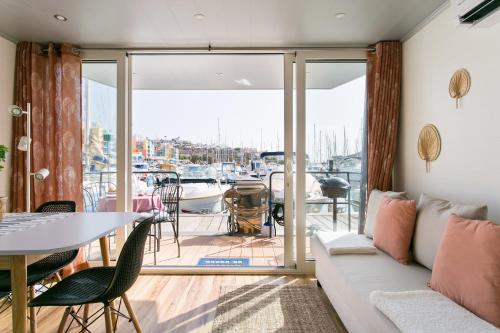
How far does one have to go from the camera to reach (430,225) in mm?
1982

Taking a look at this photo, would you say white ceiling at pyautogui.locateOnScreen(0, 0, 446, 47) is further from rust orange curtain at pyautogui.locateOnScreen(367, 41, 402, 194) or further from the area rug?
the area rug

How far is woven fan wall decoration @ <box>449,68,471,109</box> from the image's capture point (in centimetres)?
209

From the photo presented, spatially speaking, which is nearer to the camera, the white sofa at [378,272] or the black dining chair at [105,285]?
the black dining chair at [105,285]

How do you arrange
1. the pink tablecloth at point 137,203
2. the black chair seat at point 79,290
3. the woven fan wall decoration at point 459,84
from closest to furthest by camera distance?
1. the black chair seat at point 79,290
2. the woven fan wall decoration at point 459,84
3. the pink tablecloth at point 137,203

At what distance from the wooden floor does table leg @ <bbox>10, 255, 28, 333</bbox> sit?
90 cm

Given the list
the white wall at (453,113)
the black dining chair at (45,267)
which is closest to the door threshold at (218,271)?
the black dining chair at (45,267)

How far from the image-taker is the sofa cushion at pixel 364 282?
1576 millimetres

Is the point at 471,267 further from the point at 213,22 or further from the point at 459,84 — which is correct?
the point at 213,22

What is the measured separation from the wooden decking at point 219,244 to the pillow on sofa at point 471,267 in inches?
66.4

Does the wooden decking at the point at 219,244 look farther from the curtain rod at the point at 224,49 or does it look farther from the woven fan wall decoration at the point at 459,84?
the curtain rod at the point at 224,49

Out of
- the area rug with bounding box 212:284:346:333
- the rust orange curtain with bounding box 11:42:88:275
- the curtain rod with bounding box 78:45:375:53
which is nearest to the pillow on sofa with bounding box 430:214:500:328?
the area rug with bounding box 212:284:346:333

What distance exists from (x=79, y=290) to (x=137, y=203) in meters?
2.00

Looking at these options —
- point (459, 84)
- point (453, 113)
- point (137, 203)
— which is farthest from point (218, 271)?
point (459, 84)

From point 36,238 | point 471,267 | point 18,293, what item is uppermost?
point 36,238
